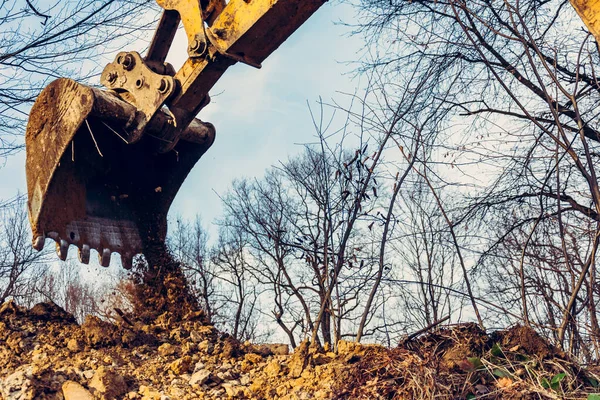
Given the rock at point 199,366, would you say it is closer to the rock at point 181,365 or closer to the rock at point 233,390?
the rock at point 181,365

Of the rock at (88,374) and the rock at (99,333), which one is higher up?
the rock at (99,333)

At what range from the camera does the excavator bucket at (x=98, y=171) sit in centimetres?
484

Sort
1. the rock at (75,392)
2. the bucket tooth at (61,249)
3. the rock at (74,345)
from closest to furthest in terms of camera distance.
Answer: the rock at (75,392)
the rock at (74,345)
the bucket tooth at (61,249)

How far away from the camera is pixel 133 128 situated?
4906mm

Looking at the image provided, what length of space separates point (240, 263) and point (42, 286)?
606 cm

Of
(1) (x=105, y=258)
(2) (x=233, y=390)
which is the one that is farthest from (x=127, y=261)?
(2) (x=233, y=390)

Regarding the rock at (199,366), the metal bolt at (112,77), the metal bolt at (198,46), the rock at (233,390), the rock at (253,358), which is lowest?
the rock at (233,390)

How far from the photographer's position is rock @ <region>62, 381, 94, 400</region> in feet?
12.2

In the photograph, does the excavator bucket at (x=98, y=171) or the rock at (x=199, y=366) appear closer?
the rock at (x=199, y=366)

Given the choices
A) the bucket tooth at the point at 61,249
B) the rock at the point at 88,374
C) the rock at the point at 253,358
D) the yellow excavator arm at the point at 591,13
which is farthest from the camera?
the bucket tooth at the point at 61,249

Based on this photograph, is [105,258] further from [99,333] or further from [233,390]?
[233,390]

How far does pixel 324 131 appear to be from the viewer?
5270 mm

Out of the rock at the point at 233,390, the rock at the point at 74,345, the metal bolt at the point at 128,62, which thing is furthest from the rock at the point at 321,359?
the metal bolt at the point at 128,62

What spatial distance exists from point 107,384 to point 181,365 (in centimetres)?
53
